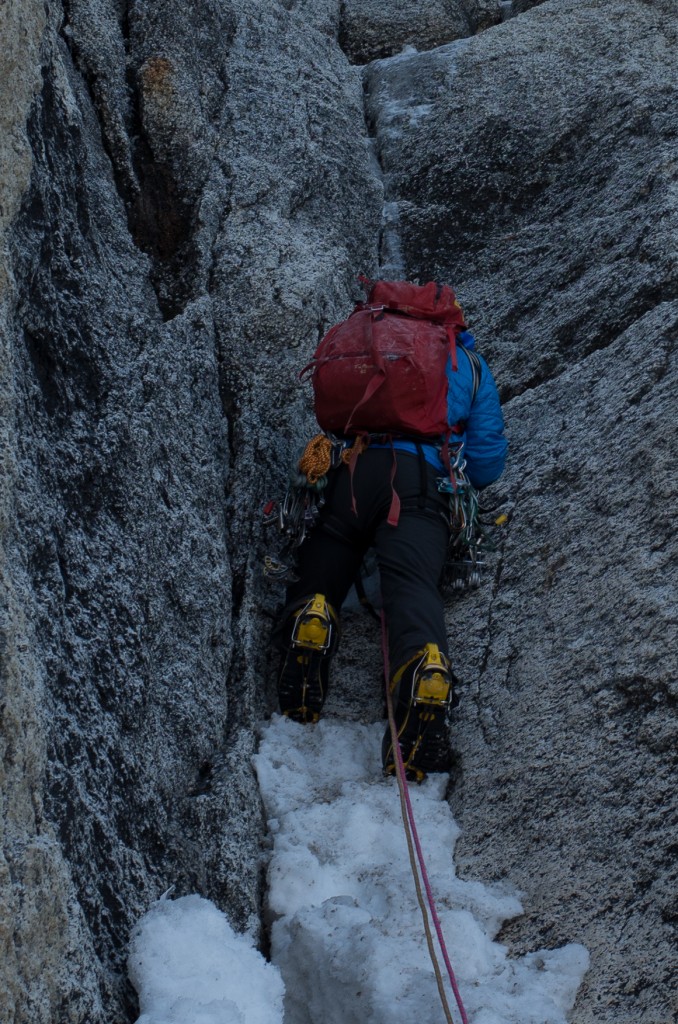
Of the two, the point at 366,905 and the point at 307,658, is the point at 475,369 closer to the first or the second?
the point at 307,658

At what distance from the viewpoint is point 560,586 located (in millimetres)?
6035

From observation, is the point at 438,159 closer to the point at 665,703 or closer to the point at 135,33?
the point at 135,33

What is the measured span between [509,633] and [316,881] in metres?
1.79

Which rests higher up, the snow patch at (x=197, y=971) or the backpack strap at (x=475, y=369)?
the backpack strap at (x=475, y=369)

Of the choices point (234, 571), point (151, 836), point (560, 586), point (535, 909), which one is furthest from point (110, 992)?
point (560, 586)

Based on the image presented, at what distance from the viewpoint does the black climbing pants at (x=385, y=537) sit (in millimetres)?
5961

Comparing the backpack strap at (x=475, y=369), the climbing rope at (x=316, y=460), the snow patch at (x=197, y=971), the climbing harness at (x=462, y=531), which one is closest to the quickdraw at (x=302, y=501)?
the climbing rope at (x=316, y=460)

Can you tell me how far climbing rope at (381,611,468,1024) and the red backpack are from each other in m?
1.20

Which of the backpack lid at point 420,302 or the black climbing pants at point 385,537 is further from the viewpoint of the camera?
the backpack lid at point 420,302

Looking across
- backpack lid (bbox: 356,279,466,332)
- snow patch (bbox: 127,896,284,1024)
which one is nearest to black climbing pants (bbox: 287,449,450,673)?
backpack lid (bbox: 356,279,466,332)

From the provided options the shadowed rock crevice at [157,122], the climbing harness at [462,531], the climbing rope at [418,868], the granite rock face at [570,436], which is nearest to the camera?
the climbing rope at [418,868]

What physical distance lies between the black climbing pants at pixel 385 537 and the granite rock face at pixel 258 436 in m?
0.45

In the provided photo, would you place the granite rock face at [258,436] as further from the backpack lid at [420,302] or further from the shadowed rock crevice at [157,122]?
the backpack lid at [420,302]

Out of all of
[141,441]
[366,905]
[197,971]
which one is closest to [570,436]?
[141,441]
